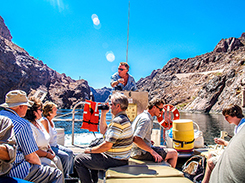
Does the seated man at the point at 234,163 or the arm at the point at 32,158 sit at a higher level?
the seated man at the point at 234,163

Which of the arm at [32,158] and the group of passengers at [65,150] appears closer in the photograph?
the group of passengers at [65,150]

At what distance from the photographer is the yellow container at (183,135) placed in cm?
421

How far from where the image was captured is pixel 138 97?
466cm

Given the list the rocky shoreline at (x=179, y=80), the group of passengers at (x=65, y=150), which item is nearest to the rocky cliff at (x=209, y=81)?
the rocky shoreline at (x=179, y=80)

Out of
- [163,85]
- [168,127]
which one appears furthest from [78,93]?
[168,127]

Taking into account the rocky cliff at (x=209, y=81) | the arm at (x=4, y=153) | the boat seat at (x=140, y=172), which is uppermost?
the rocky cliff at (x=209, y=81)

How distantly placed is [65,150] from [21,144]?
1.85 m

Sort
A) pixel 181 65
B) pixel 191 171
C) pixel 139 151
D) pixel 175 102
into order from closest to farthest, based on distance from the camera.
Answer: pixel 139 151 → pixel 191 171 → pixel 175 102 → pixel 181 65

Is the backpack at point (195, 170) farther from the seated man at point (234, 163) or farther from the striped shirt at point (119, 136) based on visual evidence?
the seated man at point (234, 163)

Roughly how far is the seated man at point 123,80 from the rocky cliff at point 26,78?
108m

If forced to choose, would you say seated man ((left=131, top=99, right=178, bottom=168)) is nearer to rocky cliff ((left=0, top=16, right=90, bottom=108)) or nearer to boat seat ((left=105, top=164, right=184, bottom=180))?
boat seat ((left=105, top=164, right=184, bottom=180))

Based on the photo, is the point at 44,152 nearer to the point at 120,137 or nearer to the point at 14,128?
the point at 14,128

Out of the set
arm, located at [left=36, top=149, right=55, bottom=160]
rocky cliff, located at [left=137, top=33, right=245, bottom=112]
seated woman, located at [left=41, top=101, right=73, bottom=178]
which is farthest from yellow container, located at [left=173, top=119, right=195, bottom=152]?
rocky cliff, located at [left=137, top=33, right=245, bottom=112]

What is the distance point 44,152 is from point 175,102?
9604 centimetres
